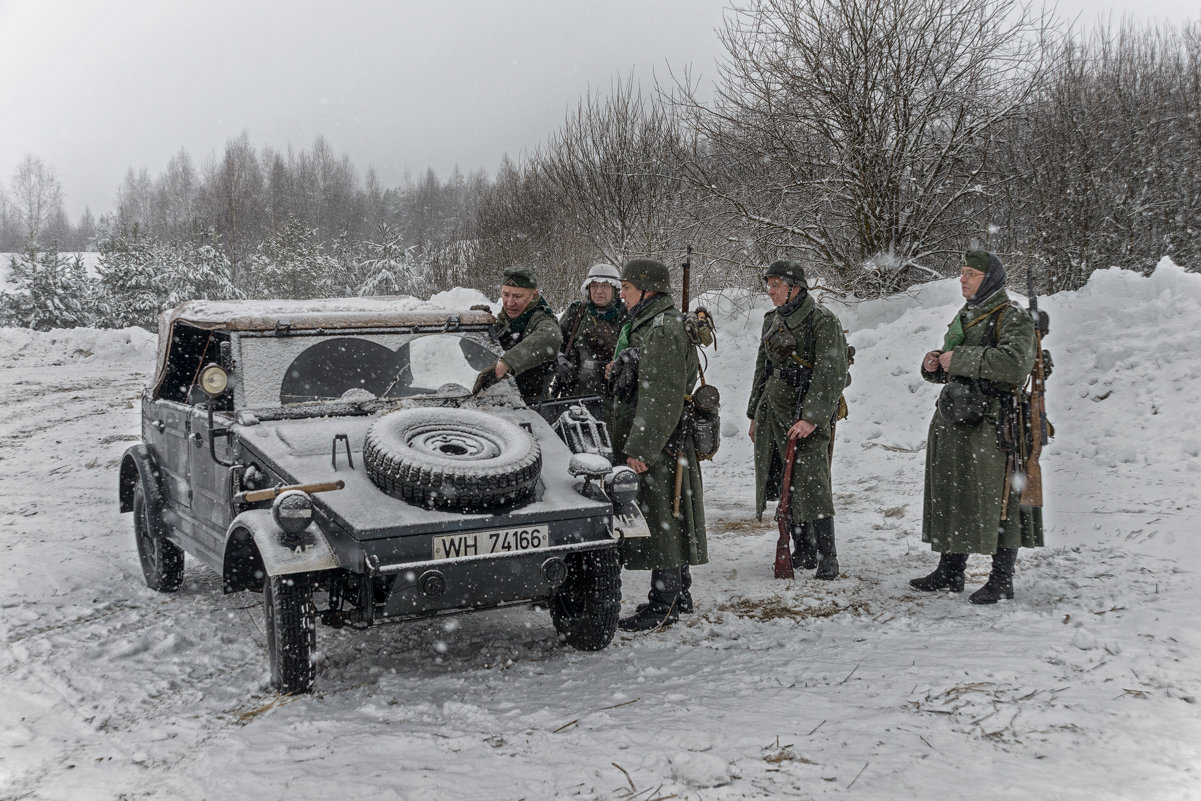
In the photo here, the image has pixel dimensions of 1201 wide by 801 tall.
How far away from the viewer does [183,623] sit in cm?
514

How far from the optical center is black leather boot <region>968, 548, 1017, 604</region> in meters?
5.12

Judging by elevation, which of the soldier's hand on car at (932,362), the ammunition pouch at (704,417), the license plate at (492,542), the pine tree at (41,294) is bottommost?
the license plate at (492,542)

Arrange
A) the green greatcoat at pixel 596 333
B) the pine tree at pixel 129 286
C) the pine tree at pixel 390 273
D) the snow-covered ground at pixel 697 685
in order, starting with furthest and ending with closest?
1. the pine tree at pixel 390 273
2. the pine tree at pixel 129 286
3. the green greatcoat at pixel 596 333
4. the snow-covered ground at pixel 697 685

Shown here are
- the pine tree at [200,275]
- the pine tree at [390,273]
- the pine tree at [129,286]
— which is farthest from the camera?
the pine tree at [390,273]

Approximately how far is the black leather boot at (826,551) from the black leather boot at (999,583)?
91 cm

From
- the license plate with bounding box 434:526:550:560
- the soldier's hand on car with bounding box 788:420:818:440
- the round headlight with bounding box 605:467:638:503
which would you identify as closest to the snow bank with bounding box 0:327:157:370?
the soldier's hand on car with bounding box 788:420:818:440

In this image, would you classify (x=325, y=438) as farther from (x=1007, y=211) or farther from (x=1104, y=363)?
(x=1007, y=211)

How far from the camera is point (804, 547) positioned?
6.23 metres

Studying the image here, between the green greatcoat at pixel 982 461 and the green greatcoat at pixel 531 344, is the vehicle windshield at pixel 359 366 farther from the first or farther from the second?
the green greatcoat at pixel 982 461

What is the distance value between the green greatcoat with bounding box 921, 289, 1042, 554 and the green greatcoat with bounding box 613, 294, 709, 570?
4.91ft

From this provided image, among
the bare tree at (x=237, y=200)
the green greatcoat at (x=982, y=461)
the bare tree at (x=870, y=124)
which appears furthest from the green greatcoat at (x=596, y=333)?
the bare tree at (x=237, y=200)

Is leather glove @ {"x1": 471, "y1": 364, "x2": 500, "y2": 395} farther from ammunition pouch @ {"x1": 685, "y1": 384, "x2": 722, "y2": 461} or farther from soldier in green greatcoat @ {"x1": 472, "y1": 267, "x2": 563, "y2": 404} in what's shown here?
ammunition pouch @ {"x1": 685, "y1": 384, "x2": 722, "y2": 461}

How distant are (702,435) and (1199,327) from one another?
7034mm

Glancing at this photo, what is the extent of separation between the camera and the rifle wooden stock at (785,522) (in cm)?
586
